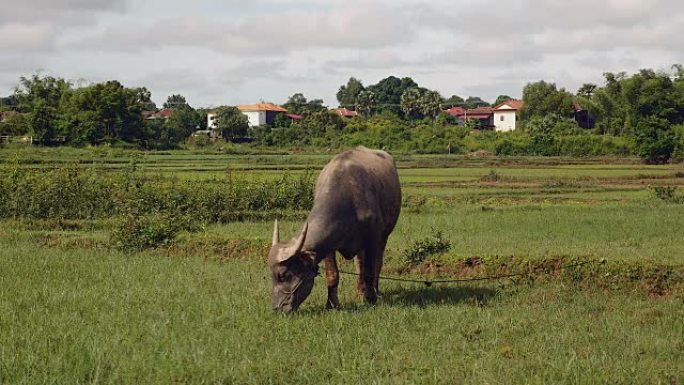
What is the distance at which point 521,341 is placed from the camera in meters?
6.16

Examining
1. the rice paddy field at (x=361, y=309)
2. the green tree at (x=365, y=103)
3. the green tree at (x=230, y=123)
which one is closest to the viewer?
the rice paddy field at (x=361, y=309)

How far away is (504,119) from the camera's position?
229ft

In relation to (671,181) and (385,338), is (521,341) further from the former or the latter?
(671,181)

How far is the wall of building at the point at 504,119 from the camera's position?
6862 centimetres

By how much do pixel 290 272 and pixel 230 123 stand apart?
49849 mm

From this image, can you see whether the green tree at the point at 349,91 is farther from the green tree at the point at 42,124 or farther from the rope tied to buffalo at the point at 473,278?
the rope tied to buffalo at the point at 473,278

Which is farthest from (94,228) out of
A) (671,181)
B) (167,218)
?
(671,181)

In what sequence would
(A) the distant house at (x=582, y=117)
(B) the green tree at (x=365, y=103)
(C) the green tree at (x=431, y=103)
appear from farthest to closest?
(B) the green tree at (x=365, y=103) < (C) the green tree at (x=431, y=103) < (A) the distant house at (x=582, y=117)

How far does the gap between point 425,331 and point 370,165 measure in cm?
224

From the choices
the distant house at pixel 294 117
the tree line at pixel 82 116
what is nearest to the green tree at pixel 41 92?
the tree line at pixel 82 116

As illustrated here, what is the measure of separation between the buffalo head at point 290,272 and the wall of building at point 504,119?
6283 cm

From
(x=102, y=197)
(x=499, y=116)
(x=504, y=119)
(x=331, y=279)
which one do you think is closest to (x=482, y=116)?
(x=499, y=116)

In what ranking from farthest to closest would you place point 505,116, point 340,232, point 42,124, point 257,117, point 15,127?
point 257,117, point 505,116, point 15,127, point 42,124, point 340,232

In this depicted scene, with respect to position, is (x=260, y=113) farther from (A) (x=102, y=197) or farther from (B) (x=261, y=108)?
(A) (x=102, y=197)
